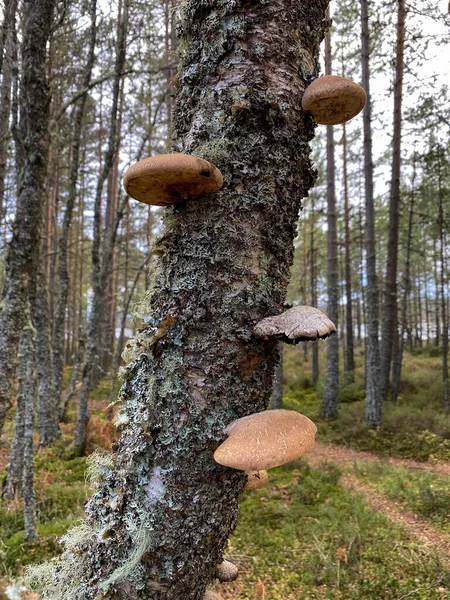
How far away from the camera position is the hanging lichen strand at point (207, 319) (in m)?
1.17

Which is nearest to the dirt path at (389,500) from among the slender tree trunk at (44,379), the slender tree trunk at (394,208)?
the slender tree trunk at (394,208)

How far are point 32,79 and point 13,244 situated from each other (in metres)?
1.50

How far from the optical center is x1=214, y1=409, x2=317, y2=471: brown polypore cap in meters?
1.09

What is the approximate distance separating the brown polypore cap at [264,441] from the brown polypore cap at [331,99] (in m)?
1.12

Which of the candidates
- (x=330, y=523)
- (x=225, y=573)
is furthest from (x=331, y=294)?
(x=225, y=573)

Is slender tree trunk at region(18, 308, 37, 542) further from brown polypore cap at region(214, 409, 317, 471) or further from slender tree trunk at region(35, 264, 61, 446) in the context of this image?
slender tree trunk at region(35, 264, 61, 446)

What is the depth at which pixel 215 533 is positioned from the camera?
47.9 inches

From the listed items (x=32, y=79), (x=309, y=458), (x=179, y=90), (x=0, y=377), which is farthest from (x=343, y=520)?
(x=32, y=79)

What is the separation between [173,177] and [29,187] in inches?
108

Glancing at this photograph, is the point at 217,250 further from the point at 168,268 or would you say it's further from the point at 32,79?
the point at 32,79

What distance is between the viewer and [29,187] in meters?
3.37

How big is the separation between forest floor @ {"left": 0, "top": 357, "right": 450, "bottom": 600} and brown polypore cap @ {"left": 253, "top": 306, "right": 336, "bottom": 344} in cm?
187

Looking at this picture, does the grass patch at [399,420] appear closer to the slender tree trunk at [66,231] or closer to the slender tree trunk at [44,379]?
the slender tree trunk at [44,379]

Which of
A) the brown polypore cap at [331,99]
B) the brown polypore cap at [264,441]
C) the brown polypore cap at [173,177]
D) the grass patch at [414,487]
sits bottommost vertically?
the grass patch at [414,487]
